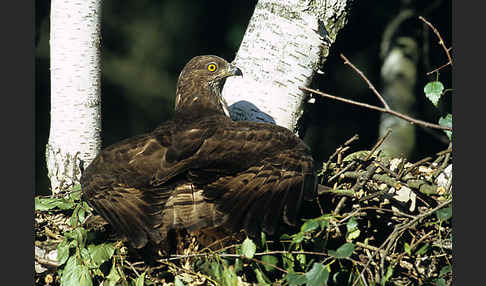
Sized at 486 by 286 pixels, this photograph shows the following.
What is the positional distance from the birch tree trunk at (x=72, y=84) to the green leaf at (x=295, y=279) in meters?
1.98

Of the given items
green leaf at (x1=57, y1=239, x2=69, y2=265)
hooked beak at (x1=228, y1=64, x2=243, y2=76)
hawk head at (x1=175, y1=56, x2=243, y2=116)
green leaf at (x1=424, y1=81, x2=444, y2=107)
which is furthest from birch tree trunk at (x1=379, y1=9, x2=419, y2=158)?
green leaf at (x1=57, y1=239, x2=69, y2=265)

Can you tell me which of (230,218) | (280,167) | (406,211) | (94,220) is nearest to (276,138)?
(280,167)

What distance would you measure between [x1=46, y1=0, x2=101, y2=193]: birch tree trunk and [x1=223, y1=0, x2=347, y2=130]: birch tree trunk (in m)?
1.16

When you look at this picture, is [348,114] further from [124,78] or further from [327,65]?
[327,65]

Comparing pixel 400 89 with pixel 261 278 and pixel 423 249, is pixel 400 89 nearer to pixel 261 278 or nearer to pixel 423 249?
pixel 423 249

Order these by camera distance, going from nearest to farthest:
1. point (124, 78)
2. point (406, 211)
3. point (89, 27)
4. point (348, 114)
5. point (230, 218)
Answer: point (230, 218), point (406, 211), point (89, 27), point (348, 114), point (124, 78)

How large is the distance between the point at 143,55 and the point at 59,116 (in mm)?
6439

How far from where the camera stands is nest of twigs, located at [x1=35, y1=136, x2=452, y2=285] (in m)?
3.61

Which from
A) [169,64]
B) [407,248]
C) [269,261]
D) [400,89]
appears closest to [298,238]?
[269,261]

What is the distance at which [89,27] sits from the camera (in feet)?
15.3

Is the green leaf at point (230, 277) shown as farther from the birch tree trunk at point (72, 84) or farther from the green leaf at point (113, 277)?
the birch tree trunk at point (72, 84)

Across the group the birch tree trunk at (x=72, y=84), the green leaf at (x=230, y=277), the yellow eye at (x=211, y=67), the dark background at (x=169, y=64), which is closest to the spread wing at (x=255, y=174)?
the green leaf at (x=230, y=277)

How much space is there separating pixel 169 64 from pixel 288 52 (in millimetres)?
6585

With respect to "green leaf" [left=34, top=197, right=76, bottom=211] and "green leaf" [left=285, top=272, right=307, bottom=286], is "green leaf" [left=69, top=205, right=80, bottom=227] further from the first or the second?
"green leaf" [left=285, top=272, right=307, bottom=286]
